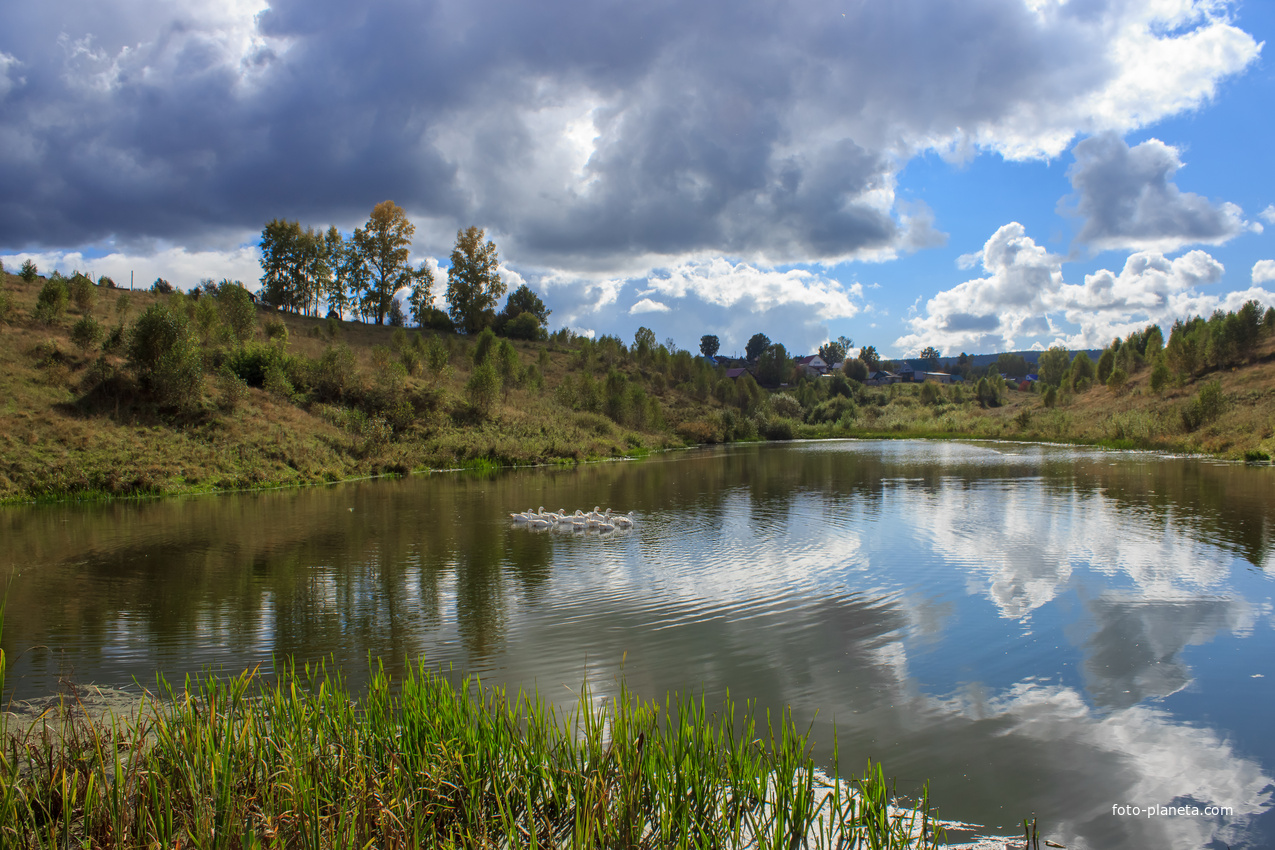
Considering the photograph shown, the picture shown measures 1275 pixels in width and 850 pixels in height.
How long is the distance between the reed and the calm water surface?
178 cm

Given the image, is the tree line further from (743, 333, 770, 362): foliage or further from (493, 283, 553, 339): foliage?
(743, 333, 770, 362): foliage

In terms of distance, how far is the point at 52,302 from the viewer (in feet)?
118

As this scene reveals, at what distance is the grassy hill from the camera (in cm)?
2617

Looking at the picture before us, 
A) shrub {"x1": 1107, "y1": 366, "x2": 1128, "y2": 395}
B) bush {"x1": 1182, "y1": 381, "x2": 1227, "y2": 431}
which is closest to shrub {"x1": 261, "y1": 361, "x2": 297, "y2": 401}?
bush {"x1": 1182, "y1": 381, "x2": 1227, "y2": 431}

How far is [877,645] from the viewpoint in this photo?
852 centimetres

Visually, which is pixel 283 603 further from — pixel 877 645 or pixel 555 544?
pixel 877 645

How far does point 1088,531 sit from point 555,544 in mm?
12283

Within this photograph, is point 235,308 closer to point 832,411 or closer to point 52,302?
point 52,302

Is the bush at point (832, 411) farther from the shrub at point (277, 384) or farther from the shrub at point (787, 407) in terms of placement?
the shrub at point (277, 384)

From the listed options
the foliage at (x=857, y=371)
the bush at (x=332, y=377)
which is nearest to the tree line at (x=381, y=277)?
the bush at (x=332, y=377)

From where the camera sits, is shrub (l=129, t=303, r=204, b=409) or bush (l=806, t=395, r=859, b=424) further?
bush (l=806, t=395, r=859, b=424)

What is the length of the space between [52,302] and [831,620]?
43.2m

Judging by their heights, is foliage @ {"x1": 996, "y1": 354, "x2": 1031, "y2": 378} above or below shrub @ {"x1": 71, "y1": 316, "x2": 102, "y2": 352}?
above

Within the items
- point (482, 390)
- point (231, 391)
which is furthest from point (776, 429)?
point (231, 391)
